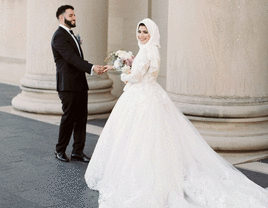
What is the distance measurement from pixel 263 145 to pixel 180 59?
1764mm

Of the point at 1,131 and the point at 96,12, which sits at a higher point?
the point at 96,12

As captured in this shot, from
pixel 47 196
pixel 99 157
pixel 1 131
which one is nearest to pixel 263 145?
pixel 99 157

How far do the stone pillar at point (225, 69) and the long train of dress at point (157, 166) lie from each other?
1609 millimetres

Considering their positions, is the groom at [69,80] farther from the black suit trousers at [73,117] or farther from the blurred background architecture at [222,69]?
the blurred background architecture at [222,69]

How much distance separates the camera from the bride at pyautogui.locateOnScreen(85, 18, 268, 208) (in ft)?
15.3

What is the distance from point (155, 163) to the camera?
488 centimetres

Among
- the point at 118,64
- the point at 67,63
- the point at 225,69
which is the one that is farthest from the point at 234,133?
the point at 67,63

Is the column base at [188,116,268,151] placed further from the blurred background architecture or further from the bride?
the bride

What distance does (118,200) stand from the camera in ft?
15.3

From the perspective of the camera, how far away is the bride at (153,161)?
466 cm

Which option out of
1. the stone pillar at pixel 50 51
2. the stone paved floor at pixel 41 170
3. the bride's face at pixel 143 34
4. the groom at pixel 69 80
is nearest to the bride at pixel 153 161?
the bride's face at pixel 143 34

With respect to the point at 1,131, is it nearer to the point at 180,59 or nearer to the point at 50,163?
the point at 50,163

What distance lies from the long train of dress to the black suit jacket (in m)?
1.23

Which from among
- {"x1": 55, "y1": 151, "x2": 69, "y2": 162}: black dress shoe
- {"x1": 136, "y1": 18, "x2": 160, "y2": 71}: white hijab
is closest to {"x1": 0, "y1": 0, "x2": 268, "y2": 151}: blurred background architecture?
{"x1": 136, "y1": 18, "x2": 160, "y2": 71}: white hijab
